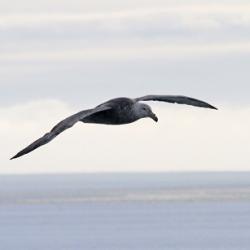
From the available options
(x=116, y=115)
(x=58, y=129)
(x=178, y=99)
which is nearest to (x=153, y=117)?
(x=116, y=115)

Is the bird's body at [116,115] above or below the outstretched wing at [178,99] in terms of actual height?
below

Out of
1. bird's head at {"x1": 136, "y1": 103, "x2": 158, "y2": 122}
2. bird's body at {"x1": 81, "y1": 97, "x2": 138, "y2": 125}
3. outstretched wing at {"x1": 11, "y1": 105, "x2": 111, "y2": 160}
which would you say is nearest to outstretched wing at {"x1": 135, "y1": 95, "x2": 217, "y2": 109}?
bird's head at {"x1": 136, "y1": 103, "x2": 158, "y2": 122}

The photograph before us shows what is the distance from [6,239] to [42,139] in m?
171

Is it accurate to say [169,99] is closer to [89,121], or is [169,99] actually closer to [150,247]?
[89,121]

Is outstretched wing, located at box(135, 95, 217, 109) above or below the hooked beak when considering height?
above

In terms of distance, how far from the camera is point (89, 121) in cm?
3262

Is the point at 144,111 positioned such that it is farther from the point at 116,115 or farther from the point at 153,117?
the point at 116,115

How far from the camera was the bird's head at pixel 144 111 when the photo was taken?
1300 inches

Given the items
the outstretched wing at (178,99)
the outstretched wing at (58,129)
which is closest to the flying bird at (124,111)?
the outstretched wing at (178,99)

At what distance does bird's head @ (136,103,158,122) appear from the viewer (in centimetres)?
3303

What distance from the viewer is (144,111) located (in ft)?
109

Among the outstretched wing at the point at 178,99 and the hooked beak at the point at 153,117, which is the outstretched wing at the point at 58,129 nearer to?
the hooked beak at the point at 153,117

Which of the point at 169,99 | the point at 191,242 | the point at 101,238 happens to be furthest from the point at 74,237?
the point at 169,99

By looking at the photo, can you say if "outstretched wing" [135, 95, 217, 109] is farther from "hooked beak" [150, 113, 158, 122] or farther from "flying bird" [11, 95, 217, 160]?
"hooked beak" [150, 113, 158, 122]
